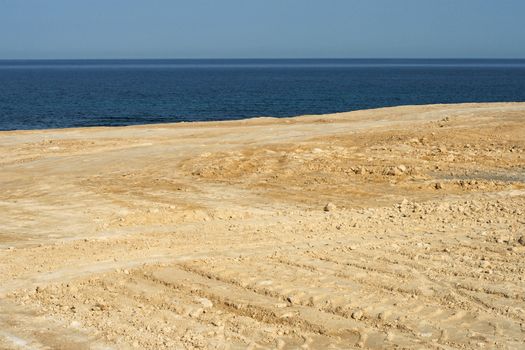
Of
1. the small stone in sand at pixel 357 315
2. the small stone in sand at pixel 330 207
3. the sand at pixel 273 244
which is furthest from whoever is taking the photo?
the small stone in sand at pixel 330 207

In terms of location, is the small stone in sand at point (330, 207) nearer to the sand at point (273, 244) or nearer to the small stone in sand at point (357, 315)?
the sand at point (273, 244)

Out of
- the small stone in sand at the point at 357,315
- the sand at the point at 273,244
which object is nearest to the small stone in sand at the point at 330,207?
the sand at the point at 273,244

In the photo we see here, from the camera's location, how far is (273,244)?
10883 mm

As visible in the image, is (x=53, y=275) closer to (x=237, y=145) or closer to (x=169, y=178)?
(x=169, y=178)

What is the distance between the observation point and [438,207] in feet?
41.9

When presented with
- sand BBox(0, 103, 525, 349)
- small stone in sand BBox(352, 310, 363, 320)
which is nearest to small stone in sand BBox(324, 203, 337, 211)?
sand BBox(0, 103, 525, 349)

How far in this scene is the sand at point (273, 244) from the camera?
309 inches

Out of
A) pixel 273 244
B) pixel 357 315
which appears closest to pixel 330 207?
pixel 273 244

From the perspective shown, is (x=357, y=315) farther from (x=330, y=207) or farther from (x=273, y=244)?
(x=330, y=207)

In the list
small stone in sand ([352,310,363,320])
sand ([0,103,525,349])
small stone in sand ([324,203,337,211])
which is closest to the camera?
sand ([0,103,525,349])

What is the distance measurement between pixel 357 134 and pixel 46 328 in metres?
13.9

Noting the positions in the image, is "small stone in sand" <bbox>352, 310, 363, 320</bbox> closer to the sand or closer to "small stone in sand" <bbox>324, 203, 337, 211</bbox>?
the sand

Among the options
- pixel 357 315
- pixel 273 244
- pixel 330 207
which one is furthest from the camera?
pixel 330 207

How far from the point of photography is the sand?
25.7 ft
